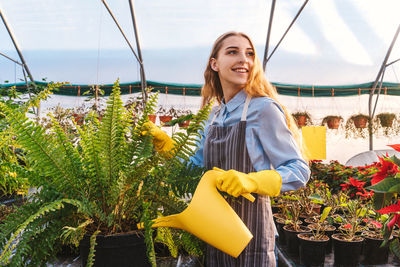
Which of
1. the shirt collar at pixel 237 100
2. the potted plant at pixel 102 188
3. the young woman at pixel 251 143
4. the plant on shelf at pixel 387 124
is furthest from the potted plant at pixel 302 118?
the potted plant at pixel 102 188

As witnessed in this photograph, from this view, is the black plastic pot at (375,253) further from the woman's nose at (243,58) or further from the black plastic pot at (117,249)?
the black plastic pot at (117,249)

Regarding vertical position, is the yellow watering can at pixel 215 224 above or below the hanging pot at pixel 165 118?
above

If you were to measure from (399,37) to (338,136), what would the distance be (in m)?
1.88

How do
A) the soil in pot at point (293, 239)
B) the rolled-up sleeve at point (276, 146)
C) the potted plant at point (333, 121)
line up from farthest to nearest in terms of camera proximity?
the potted plant at point (333, 121)
the soil in pot at point (293, 239)
the rolled-up sleeve at point (276, 146)

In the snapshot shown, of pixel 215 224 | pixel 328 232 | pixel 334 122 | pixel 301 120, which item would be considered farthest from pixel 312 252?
pixel 334 122

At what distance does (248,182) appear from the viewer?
779 millimetres

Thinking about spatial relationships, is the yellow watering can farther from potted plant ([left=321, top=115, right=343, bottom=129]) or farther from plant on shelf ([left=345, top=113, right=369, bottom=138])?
plant on shelf ([left=345, top=113, right=369, bottom=138])

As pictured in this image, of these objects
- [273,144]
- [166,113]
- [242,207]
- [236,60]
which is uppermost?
[236,60]

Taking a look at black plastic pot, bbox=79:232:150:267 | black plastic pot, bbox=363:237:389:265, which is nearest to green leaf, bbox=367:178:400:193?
black plastic pot, bbox=79:232:150:267

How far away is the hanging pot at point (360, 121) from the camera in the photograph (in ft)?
17.8

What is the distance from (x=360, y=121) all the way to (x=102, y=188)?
5.61 m

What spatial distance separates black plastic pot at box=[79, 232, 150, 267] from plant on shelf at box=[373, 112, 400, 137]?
5.59 m

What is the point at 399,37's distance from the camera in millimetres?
4918

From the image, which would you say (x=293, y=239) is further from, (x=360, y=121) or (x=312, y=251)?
(x=360, y=121)
